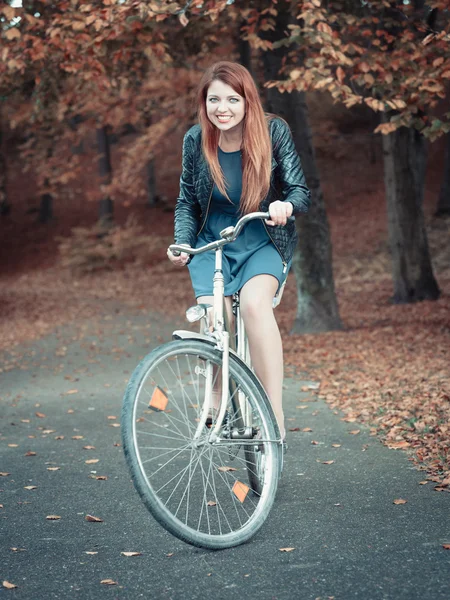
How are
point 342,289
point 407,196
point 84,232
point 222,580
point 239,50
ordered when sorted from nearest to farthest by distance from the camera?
1. point 222,580
2. point 407,196
3. point 239,50
4. point 342,289
5. point 84,232

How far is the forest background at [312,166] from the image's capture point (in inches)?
314

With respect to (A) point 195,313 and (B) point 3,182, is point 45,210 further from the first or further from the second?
(A) point 195,313

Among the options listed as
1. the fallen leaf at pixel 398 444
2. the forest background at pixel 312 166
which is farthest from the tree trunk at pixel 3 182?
the fallen leaf at pixel 398 444

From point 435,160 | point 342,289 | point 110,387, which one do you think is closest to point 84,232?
point 342,289

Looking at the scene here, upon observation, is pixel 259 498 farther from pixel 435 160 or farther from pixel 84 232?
pixel 435 160

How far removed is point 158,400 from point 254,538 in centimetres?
79

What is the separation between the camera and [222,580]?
10.3 ft

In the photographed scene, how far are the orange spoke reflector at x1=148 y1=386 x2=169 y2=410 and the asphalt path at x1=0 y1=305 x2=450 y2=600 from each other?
633 millimetres

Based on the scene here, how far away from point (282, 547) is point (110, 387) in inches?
220

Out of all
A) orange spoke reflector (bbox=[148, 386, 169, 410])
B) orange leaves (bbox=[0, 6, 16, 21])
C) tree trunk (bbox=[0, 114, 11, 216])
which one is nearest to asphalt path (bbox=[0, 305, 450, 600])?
orange spoke reflector (bbox=[148, 386, 169, 410])

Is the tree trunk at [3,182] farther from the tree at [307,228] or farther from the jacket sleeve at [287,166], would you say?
the jacket sleeve at [287,166]

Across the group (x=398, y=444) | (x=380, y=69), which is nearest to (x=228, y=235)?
(x=398, y=444)

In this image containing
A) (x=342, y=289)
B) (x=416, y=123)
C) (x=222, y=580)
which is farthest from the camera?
(x=342, y=289)

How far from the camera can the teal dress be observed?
3.97 meters
